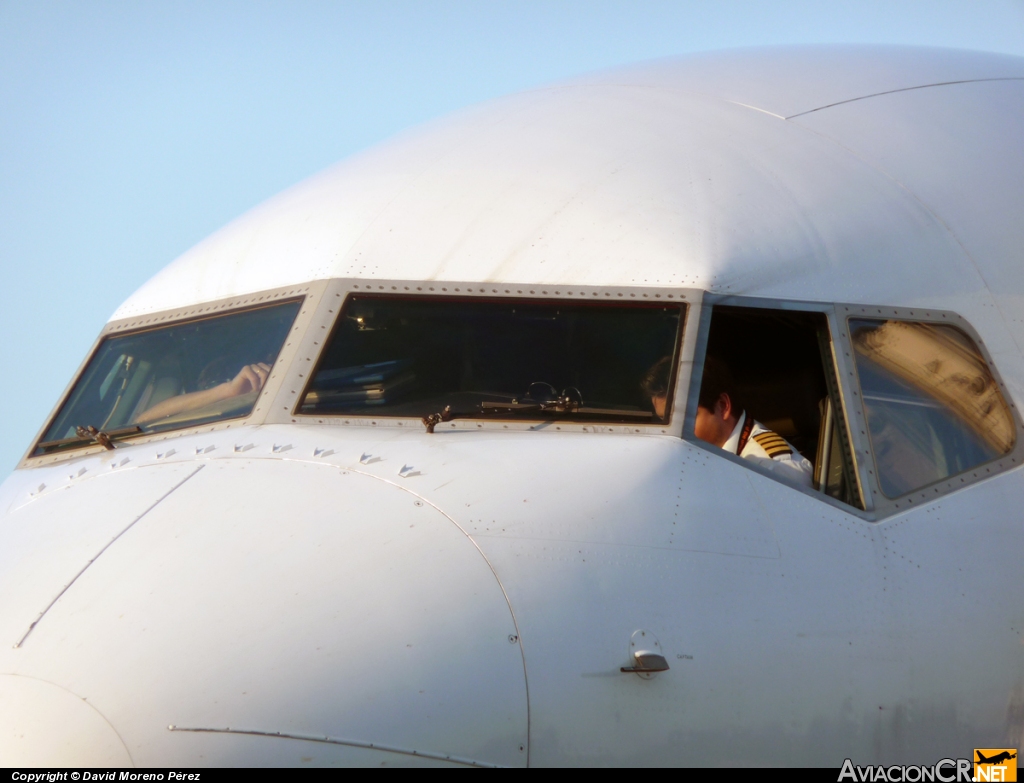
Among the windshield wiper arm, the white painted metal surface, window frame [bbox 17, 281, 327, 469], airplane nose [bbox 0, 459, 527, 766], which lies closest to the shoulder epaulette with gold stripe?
the white painted metal surface

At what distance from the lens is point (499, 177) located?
20.1ft

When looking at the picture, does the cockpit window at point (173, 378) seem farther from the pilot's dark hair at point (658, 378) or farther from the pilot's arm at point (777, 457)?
the pilot's arm at point (777, 457)

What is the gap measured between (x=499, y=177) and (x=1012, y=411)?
9.78ft

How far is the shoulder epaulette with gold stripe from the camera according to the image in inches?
215

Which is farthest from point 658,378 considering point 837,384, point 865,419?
point 865,419

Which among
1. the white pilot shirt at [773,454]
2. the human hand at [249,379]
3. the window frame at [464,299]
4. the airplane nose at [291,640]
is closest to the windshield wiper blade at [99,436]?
the human hand at [249,379]

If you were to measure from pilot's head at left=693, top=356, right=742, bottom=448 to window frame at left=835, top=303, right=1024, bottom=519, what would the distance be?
59 cm

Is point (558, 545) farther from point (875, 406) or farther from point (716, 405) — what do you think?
point (875, 406)

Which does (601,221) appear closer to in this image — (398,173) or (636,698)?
(398,173)

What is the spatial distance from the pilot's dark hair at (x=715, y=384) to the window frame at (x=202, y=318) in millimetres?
2070

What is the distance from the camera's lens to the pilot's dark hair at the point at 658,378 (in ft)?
17.1

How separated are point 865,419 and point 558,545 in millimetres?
1776

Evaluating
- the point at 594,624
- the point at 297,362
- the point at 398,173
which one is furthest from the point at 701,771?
the point at 398,173

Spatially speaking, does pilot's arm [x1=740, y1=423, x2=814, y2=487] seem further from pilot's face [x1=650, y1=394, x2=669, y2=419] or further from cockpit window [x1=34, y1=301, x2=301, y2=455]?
cockpit window [x1=34, y1=301, x2=301, y2=455]
